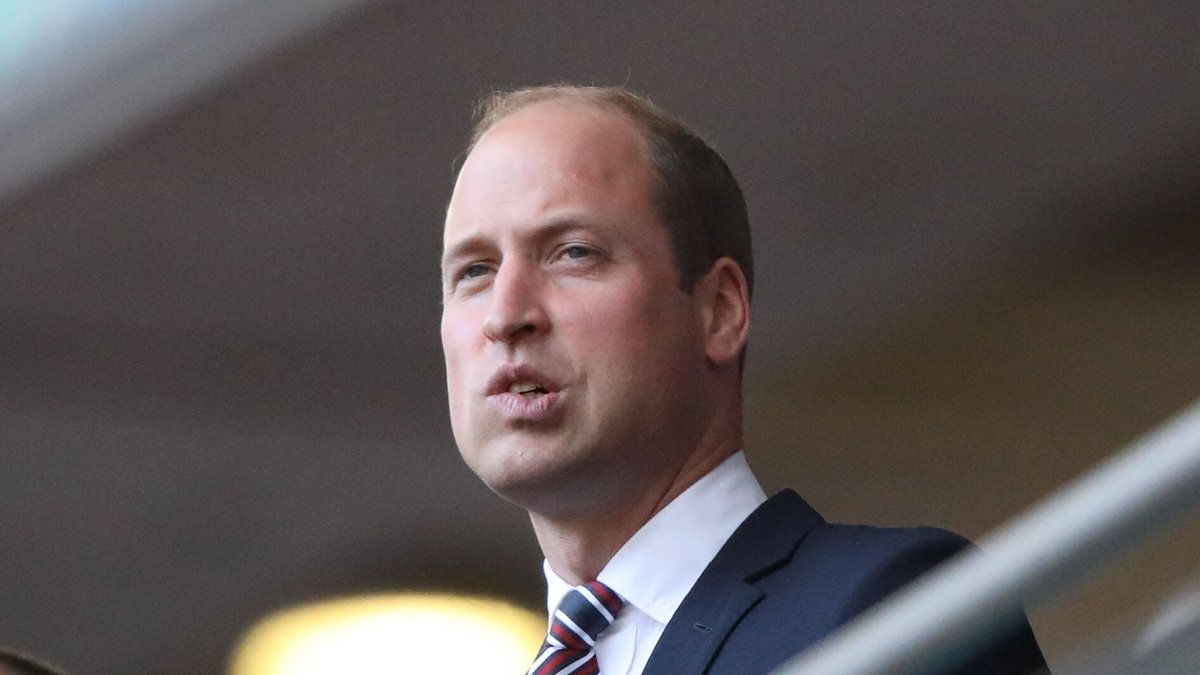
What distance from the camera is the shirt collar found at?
5.47 ft

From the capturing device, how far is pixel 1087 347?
18.6 feet

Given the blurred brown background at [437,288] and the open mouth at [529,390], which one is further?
the blurred brown background at [437,288]

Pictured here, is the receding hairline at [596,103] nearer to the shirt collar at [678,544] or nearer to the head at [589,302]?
the head at [589,302]

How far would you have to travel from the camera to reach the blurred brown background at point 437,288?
13.9 feet

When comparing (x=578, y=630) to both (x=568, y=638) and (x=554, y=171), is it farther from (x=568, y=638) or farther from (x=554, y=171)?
(x=554, y=171)

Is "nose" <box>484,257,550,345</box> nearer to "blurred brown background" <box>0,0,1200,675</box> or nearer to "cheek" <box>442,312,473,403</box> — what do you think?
"cheek" <box>442,312,473,403</box>

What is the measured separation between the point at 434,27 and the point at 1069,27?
138 cm

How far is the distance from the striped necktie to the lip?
0.16m

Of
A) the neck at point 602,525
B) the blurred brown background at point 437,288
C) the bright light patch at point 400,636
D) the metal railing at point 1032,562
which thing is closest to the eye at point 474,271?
the neck at point 602,525

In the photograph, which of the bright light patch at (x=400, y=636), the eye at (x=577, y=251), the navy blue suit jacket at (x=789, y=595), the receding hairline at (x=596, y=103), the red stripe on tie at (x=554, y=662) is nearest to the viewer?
the navy blue suit jacket at (x=789, y=595)

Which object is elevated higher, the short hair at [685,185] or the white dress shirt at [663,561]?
the short hair at [685,185]

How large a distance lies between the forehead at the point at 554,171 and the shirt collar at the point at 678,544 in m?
0.27

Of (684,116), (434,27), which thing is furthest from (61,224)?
(684,116)

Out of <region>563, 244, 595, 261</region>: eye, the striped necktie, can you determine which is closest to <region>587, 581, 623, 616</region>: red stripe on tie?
the striped necktie
